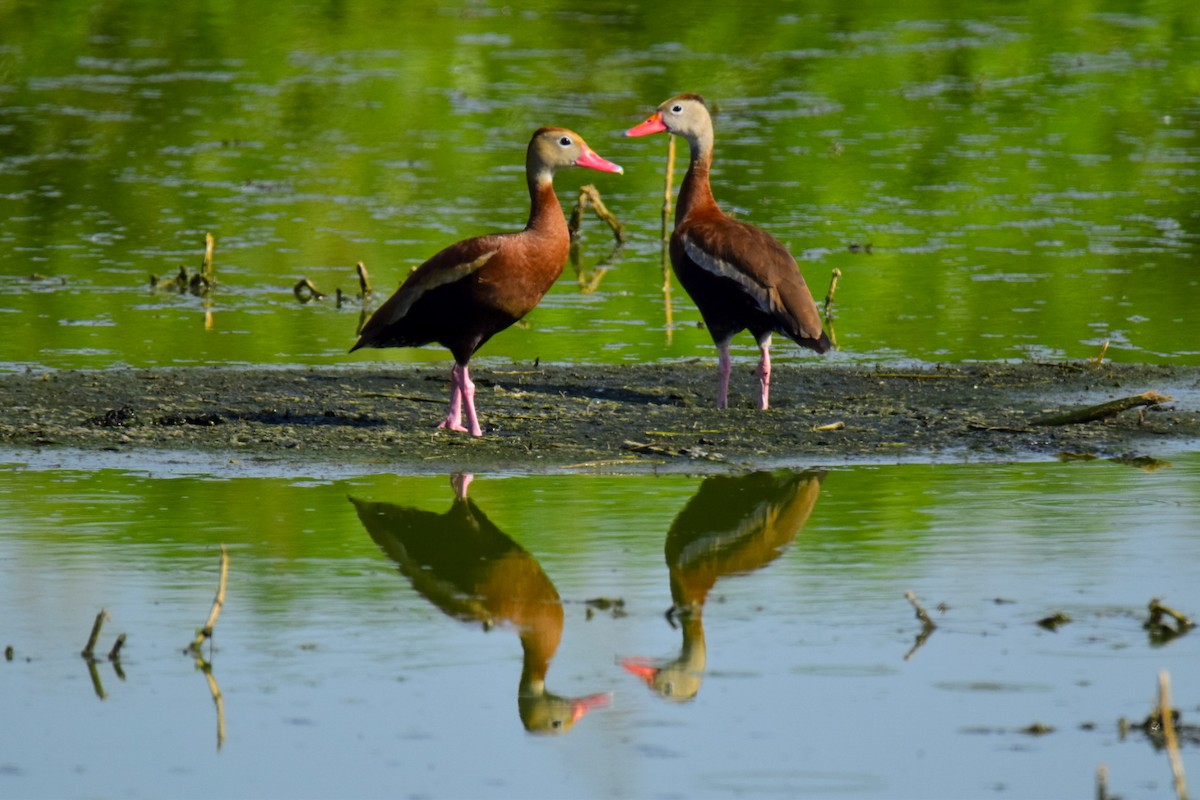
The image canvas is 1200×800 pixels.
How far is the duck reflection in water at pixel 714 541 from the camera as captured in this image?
6.13 metres

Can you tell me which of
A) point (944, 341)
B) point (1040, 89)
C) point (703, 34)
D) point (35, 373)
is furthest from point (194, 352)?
point (703, 34)

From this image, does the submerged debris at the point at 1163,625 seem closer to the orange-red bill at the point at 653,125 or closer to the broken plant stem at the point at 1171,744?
A: the broken plant stem at the point at 1171,744

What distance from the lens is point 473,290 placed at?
31.7 ft

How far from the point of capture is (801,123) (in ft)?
71.4

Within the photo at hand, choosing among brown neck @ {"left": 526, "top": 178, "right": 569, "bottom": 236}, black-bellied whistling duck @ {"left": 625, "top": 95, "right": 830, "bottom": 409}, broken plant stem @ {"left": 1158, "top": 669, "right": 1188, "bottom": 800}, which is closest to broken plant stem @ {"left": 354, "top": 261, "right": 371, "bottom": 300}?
black-bellied whistling duck @ {"left": 625, "top": 95, "right": 830, "bottom": 409}

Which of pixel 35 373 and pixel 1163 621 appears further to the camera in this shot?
pixel 35 373

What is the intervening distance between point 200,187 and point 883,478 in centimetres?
1095

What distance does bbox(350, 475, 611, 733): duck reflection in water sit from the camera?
591 centimetres

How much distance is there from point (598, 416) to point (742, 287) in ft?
Answer: 3.23

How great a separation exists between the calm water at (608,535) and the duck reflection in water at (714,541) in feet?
0.07

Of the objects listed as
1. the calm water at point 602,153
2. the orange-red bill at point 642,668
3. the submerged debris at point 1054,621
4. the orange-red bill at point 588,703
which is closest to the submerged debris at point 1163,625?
the submerged debris at point 1054,621

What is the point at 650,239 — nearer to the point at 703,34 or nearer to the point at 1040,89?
the point at 1040,89

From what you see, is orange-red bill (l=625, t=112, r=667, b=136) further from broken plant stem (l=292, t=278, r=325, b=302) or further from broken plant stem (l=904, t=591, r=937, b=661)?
broken plant stem (l=904, t=591, r=937, b=661)

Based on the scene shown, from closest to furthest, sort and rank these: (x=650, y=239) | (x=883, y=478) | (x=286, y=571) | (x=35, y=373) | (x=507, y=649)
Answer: (x=507, y=649)
(x=286, y=571)
(x=883, y=478)
(x=35, y=373)
(x=650, y=239)
